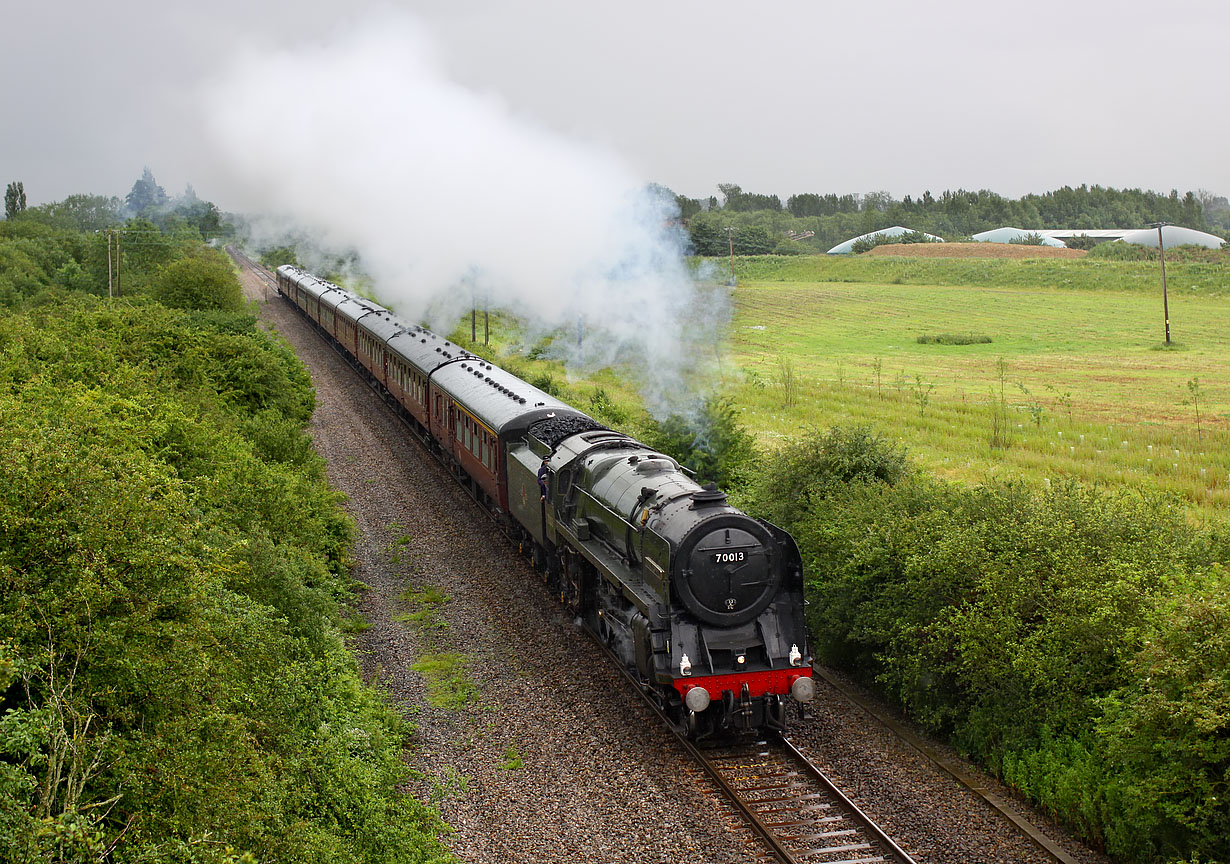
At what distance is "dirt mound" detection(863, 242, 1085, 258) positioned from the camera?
10772 cm

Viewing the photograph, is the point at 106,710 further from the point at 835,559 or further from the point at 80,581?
the point at 835,559

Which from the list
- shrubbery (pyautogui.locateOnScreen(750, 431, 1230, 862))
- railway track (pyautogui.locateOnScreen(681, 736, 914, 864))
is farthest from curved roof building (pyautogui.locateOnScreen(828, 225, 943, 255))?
railway track (pyautogui.locateOnScreen(681, 736, 914, 864))

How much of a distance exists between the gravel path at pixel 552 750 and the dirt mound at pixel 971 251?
9825 centimetres

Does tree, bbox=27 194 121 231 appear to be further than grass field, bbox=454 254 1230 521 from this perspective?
Yes

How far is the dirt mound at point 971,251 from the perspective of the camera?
353 feet

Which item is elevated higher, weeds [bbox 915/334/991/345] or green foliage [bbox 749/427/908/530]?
weeds [bbox 915/334/991/345]

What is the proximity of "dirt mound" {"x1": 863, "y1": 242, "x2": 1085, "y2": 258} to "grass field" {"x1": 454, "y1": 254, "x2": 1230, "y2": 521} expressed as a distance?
8.42 metres

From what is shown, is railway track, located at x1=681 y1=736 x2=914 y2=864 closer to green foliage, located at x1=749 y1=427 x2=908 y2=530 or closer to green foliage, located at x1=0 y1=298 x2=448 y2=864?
green foliage, located at x1=0 y1=298 x2=448 y2=864

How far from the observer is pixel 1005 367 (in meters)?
51.8

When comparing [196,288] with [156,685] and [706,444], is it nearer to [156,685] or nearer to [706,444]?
[706,444]

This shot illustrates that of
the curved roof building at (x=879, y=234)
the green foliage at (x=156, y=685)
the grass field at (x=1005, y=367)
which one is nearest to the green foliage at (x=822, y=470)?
the grass field at (x=1005, y=367)

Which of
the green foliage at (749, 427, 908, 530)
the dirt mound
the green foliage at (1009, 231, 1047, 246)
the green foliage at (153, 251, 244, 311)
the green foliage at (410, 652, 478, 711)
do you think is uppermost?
the green foliage at (1009, 231, 1047, 246)

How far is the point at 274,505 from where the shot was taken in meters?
18.5

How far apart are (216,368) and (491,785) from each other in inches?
774
